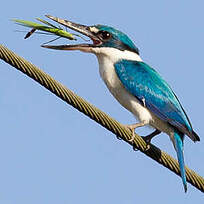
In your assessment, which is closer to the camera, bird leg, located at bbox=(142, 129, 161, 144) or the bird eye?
Answer: bird leg, located at bbox=(142, 129, 161, 144)

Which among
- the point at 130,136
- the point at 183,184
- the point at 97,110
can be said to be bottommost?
the point at 183,184

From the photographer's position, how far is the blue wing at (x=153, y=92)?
21.1ft

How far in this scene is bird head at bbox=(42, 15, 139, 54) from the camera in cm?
650

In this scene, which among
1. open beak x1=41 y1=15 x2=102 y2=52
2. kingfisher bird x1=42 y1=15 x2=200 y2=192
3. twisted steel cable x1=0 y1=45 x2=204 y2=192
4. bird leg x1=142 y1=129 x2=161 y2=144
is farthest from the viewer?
bird leg x1=142 y1=129 x2=161 y2=144

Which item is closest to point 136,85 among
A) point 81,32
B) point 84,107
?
point 81,32

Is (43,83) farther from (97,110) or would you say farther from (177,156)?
(177,156)

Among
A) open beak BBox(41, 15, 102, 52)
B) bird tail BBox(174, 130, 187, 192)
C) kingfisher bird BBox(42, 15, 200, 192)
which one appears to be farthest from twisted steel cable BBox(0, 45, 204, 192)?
open beak BBox(41, 15, 102, 52)

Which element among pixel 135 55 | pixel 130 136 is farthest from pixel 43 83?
pixel 135 55

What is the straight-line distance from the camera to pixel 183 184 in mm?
5730

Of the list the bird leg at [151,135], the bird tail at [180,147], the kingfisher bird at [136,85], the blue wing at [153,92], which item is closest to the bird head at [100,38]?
the kingfisher bird at [136,85]

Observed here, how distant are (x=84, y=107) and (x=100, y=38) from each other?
2.25m

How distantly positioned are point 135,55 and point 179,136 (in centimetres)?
117

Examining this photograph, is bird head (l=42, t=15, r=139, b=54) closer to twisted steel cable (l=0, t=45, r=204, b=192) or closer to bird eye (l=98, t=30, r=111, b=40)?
bird eye (l=98, t=30, r=111, b=40)

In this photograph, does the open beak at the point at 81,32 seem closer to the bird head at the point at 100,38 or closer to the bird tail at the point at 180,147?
the bird head at the point at 100,38
